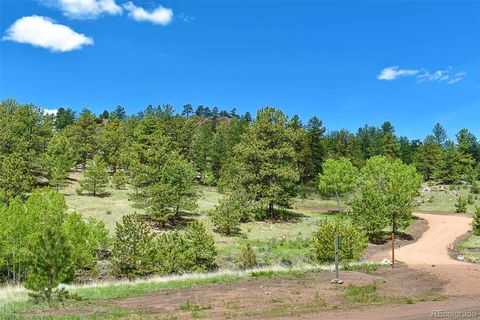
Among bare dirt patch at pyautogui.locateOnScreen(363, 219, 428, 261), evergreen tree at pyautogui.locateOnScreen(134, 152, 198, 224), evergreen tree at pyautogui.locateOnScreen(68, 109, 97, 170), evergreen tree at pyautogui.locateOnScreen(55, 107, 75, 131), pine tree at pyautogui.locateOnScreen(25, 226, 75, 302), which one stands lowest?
bare dirt patch at pyautogui.locateOnScreen(363, 219, 428, 261)

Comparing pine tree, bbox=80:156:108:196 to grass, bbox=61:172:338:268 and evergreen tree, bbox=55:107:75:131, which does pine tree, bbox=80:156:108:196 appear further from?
evergreen tree, bbox=55:107:75:131

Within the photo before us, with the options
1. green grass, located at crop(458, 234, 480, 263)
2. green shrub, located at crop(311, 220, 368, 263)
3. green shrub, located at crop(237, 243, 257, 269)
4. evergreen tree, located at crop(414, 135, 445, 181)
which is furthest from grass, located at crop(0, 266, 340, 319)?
evergreen tree, located at crop(414, 135, 445, 181)

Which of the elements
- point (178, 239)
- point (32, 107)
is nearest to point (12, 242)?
point (178, 239)

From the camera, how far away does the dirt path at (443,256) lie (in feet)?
68.4

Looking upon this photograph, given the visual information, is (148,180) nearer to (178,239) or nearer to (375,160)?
(178,239)

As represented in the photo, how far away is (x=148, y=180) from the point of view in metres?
49.0

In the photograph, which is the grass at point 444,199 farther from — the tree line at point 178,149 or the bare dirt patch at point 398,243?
the bare dirt patch at point 398,243

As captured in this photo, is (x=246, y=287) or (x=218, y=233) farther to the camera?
(x=218, y=233)

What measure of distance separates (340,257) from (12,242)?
2203 cm

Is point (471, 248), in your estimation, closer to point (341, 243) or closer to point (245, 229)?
point (341, 243)

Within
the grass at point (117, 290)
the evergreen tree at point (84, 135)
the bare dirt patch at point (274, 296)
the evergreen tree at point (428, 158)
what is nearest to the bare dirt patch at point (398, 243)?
the grass at point (117, 290)

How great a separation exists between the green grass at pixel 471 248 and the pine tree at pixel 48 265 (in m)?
31.8

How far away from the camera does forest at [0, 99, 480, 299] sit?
94.7 feet

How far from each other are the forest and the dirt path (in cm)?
309
